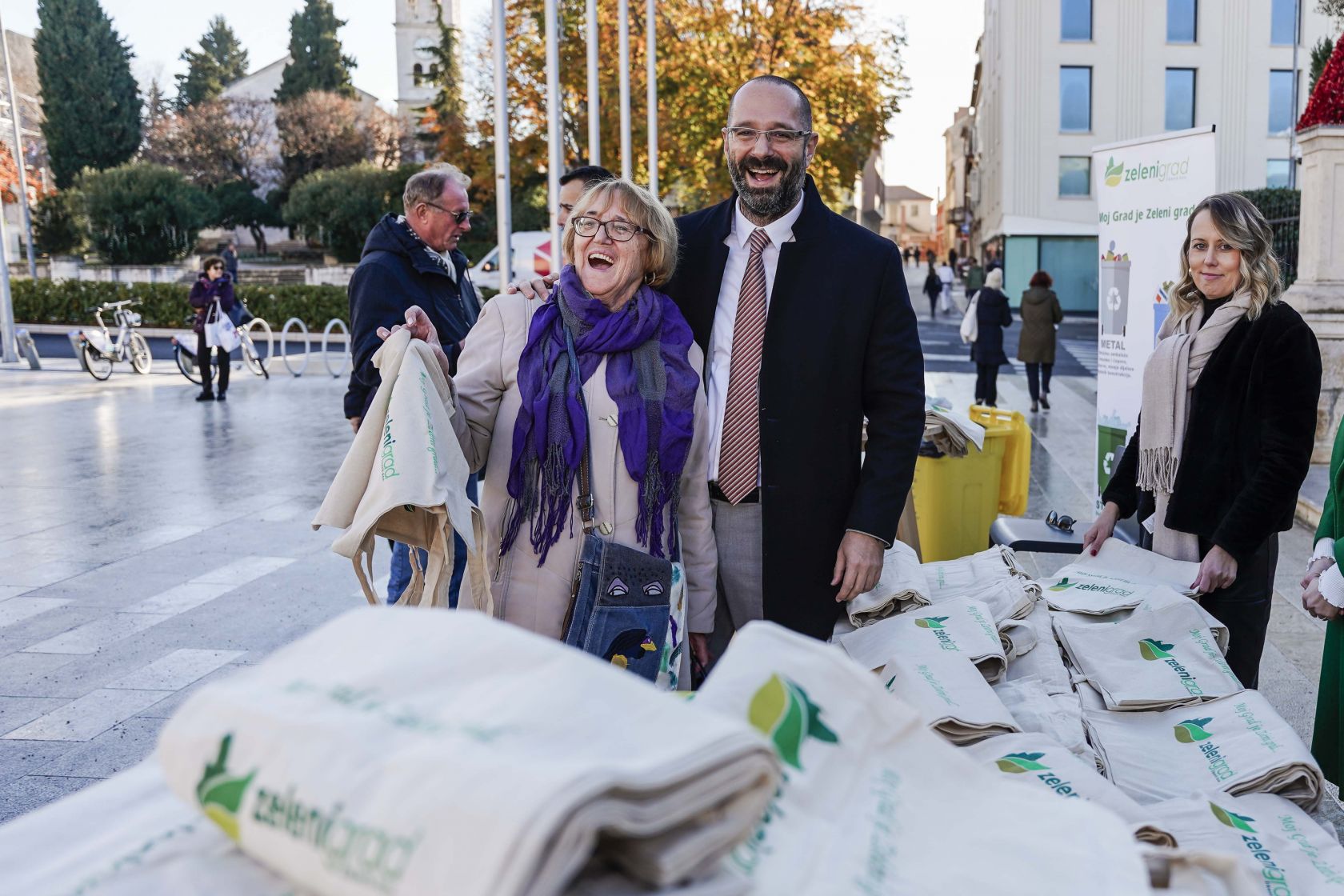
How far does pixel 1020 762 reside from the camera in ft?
7.01

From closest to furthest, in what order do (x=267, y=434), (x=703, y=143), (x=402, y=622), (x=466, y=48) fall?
(x=402, y=622)
(x=267, y=434)
(x=703, y=143)
(x=466, y=48)

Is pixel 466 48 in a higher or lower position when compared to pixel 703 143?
higher

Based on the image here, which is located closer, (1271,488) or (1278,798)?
(1278,798)

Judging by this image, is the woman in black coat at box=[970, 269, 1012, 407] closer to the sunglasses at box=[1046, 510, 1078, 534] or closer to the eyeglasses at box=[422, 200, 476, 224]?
the sunglasses at box=[1046, 510, 1078, 534]

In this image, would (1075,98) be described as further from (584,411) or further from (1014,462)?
(584,411)

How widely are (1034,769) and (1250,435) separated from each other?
175 cm

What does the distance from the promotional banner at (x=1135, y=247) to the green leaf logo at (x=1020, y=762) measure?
462cm

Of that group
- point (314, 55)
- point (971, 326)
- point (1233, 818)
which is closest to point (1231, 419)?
point (1233, 818)

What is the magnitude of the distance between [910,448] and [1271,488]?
3.26 feet

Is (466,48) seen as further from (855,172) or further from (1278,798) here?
(1278,798)

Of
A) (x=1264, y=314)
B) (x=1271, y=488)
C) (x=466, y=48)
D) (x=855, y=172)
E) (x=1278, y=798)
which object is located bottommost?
(x=1278, y=798)

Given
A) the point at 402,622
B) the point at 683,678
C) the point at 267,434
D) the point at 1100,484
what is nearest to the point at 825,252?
the point at 683,678

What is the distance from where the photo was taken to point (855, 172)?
33812 millimetres

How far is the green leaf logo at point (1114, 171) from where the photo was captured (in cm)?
715
